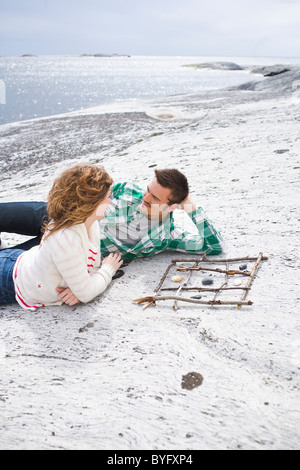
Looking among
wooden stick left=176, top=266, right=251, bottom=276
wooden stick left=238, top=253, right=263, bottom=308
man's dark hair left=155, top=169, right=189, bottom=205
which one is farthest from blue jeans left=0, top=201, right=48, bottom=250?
wooden stick left=238, top=253, right=263, bottom=308

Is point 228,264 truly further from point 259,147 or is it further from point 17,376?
point 259,147

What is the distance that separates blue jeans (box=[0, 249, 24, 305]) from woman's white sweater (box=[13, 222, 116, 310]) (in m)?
0.05

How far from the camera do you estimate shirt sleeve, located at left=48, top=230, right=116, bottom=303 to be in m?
2.61

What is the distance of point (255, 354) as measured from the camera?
91.6 inches

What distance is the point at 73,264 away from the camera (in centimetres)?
266

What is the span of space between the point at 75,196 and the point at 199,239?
1563 mm

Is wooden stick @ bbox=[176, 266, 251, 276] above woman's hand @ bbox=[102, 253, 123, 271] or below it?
below

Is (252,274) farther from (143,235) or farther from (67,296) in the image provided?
(67,296)

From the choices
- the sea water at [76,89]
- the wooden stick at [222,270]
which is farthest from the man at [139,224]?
the sea water at [76,89]

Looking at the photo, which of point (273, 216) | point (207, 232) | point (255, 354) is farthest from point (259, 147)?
point (255, 354)

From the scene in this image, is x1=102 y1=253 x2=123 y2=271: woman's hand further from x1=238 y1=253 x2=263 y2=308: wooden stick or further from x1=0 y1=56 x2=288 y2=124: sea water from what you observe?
x1=0 y1=56 x2=288 y2=124: sea water

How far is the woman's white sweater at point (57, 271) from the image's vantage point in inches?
104

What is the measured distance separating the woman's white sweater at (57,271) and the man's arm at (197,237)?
3.16ft

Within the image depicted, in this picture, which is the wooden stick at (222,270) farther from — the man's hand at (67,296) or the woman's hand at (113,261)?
the man's hand at (67,296)
